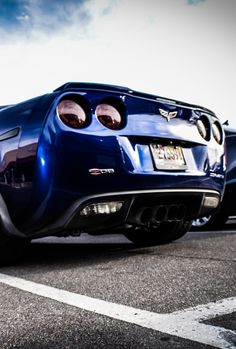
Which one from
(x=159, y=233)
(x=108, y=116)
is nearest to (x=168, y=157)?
(x=108, y=116)

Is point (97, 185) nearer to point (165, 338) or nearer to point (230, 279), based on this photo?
point (230, 279)

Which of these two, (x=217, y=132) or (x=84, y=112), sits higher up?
(x=84, y=112)

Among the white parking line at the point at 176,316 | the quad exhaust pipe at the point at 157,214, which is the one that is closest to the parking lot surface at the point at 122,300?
the white parking line at the point at 176,316

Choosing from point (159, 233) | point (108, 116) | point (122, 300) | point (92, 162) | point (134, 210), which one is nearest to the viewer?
point (122, 300)

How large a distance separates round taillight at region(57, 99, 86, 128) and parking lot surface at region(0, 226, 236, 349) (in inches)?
36.5

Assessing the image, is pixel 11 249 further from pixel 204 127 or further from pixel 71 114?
pixel 204 127

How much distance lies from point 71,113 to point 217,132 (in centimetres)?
140

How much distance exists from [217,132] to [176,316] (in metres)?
2.09

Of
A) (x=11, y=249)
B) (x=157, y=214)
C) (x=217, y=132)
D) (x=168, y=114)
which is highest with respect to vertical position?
(x=168, y=114)

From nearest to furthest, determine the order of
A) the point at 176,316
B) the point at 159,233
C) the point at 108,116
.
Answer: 1. the point at 176,316
2. the point at 108,116
3. the point at 159,233

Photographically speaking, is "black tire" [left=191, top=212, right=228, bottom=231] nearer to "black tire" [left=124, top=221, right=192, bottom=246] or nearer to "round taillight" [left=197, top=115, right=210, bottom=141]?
"black tire" [left=124, top=221, right=192, bottom=246]

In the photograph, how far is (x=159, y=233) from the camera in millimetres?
4023

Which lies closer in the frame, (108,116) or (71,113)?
(71,113)

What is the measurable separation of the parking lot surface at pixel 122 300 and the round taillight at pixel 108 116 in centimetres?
92
